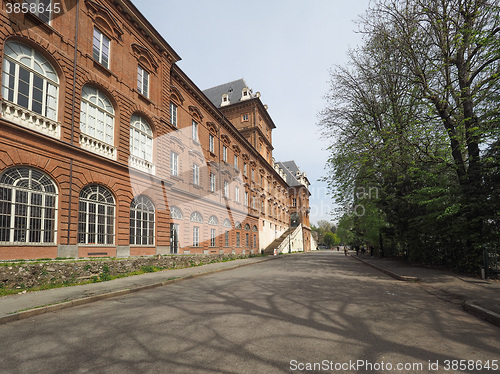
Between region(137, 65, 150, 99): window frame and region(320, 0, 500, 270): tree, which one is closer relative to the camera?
region(320, 0, 500, 270): tree

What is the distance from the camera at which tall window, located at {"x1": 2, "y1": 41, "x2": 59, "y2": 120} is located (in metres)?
10.4

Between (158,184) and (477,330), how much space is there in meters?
15.8

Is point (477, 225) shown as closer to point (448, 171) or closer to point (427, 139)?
point (448, 171)

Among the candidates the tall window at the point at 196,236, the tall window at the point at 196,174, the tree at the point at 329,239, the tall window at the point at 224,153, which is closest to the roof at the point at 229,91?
the tall window at the point at 224,153

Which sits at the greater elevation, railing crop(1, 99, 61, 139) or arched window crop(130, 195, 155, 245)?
railing crop(1, 99, 61, 139)

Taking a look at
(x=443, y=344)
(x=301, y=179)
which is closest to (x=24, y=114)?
(x=443, y=344)

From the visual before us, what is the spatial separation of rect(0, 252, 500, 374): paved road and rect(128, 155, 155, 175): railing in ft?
31.3

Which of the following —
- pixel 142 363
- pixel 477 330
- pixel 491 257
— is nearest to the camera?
pixel 142 363

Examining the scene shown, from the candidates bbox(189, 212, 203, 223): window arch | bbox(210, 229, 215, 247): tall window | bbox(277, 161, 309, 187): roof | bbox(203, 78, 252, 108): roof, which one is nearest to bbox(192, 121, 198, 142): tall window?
bbox(189, 212, 203, 223): window arch

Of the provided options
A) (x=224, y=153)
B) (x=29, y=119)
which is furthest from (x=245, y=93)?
(x=29, y=119)

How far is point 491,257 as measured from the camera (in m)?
11.4

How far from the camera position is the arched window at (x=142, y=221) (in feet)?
51.6

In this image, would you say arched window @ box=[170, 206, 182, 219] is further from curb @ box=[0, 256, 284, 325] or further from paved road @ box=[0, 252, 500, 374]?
paved road @ box=[0, 252, 500, 374]

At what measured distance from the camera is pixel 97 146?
45.0ft
